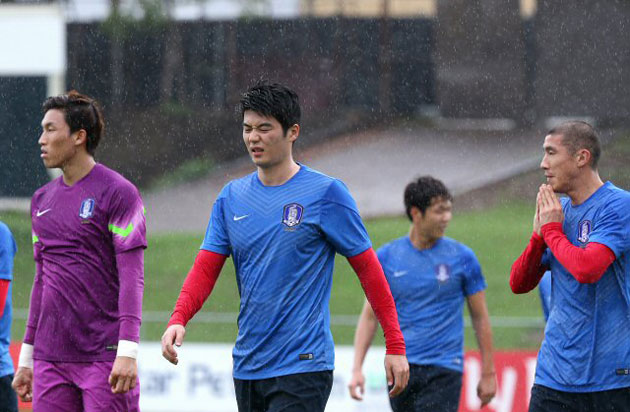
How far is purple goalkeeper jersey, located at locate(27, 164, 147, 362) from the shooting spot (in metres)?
5.61

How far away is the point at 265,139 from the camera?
16.7 ft

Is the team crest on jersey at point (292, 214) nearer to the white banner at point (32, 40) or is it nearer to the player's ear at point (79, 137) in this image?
the player's ear at point (79, 137)

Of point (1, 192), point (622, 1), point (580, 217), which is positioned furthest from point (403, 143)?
point (580, 217)

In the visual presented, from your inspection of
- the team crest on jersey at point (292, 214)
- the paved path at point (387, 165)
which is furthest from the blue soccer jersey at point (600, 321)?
the paved path at point (387, 165)

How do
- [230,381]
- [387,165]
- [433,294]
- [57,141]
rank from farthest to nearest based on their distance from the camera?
[387,165] < [230,381] < [433,294] < [57,141]

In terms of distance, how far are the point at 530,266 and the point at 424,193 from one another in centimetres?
216

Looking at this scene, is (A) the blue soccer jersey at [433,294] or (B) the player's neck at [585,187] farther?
(A) the blue soccer jersey at [433,294]


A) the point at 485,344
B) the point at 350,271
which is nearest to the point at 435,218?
the point at 485,344

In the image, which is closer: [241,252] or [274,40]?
[241,252]

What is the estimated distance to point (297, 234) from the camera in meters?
5.04

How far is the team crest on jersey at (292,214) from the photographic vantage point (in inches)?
199

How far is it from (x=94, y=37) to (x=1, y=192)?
3.99m

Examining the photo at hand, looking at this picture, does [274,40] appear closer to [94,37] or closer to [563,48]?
[94,37]

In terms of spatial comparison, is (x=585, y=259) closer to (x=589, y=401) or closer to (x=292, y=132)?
(x=589, y=401)
